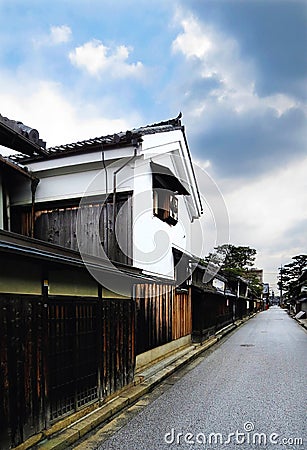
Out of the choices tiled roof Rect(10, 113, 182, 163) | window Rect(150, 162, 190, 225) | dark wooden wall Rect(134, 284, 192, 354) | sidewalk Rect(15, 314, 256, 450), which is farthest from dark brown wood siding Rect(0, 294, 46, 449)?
window Rect(150, 162, 190, 225)

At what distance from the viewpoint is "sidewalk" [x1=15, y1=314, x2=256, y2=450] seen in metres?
5.05

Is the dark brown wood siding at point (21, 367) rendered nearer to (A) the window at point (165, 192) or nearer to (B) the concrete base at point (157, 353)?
(B) the concrete base at point (157, 353)

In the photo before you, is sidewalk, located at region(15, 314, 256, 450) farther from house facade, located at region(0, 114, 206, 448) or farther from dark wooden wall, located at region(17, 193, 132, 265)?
dark wooden wall, located at region(17, 193, 132, 265)

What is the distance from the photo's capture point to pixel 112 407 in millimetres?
6852

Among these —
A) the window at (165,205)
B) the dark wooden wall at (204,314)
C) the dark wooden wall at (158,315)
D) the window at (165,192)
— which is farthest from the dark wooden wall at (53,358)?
the dark wooden wall at (204,314)

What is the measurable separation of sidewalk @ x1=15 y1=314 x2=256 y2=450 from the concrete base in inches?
5.7

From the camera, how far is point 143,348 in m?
10.5

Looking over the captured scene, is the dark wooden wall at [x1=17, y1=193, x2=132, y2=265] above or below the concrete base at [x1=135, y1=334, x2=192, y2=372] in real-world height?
above

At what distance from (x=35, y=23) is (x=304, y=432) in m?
11.4

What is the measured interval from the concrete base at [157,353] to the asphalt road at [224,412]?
3.29 ft

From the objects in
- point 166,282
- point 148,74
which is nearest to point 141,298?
point 166,282

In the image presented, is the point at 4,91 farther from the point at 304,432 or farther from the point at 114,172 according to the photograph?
the point at 304,432

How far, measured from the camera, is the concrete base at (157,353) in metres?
10.2

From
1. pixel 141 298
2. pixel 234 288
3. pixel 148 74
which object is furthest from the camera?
pixel 234 288
